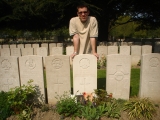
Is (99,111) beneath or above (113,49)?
beneath

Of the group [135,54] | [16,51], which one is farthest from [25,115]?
[135,54]

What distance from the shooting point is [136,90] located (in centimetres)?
530

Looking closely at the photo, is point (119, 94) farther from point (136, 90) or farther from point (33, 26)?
point (33, 26)

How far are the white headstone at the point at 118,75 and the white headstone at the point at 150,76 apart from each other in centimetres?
43

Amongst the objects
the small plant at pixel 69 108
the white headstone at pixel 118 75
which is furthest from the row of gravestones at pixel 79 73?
the small plant at pixel 69 108

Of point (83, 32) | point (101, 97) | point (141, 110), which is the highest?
point (83, 32)

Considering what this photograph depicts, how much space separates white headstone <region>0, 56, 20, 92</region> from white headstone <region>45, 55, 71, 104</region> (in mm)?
932

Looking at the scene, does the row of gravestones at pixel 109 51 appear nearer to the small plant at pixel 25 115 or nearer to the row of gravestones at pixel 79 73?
the row of gravestones at pixel 79 73

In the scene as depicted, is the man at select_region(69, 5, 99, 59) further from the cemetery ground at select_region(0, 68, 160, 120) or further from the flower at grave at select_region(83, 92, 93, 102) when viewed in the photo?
the cemetery ground at select_region(0, 68, 160, 120)

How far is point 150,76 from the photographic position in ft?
14.6

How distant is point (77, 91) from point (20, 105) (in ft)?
5.09

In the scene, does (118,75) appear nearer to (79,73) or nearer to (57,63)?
(79,73)

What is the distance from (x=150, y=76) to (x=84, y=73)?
1924mm

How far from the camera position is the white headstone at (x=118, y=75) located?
14.1 feet
